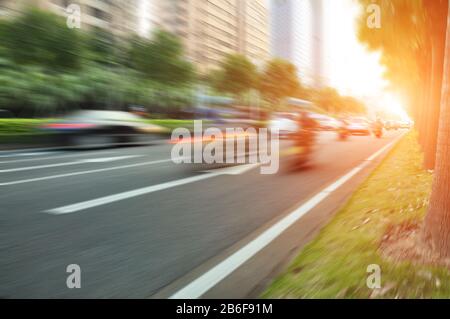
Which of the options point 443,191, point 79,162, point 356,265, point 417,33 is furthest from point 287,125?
point 356,265

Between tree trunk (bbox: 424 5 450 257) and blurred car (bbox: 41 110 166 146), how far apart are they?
13.4 metres

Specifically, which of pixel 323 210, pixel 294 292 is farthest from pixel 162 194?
pixel 294 292

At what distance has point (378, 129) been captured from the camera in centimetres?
3381

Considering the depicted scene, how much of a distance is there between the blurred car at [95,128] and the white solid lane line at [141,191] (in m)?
6.97

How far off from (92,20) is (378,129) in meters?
40.1

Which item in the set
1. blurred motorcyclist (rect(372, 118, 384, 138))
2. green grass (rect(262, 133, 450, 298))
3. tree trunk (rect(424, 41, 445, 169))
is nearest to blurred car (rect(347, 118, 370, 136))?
blurred motorcyclist (rect(372, 118, 384, 138))

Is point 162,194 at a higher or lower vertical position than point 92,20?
lower

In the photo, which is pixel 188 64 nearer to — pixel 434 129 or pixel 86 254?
pixel 434 129

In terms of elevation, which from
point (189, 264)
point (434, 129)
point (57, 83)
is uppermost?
point (57, 83)

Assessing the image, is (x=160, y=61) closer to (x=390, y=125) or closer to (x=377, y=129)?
(x=377, y=129)

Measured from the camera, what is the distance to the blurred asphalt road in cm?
372

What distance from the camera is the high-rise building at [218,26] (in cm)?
2051

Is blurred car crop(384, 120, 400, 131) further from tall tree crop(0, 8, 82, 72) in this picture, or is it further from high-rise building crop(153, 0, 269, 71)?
tall tree crop(0, 8, 82, 72)

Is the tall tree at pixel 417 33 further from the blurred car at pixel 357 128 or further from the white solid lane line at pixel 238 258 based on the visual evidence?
the blurred car at pixel 357 128
